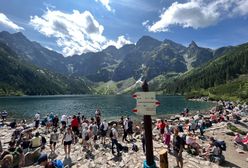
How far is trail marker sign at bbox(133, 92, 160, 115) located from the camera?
8742 mm

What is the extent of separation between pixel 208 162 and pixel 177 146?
424 centimetres

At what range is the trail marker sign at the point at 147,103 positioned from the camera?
8742mm

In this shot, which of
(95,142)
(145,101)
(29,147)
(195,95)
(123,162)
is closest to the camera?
(145,101)

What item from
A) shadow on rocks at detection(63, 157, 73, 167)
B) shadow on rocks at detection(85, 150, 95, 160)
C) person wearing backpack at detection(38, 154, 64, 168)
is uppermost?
person wearing backpack at detection(38, 154, 64, 168)

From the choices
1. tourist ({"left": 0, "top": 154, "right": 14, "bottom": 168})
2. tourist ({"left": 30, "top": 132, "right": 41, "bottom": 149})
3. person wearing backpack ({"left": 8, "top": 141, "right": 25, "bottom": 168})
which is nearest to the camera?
tourist ({"left": 0, "top": 154, "right": 14, "bottom": 168})

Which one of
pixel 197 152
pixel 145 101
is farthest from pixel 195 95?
pixel 145 101

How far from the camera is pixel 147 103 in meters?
8.80

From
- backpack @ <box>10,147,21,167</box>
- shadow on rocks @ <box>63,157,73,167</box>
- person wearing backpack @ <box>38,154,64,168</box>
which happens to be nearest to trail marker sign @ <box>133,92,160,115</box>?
person wearing backpack @ <box>38,154,64,168</box>

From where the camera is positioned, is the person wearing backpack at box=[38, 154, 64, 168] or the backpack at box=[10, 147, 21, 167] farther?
the backpack at box=[10, 147, 21, 167]

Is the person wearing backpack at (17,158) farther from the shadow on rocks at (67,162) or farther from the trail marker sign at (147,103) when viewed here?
the trail marker sign at (147,103)

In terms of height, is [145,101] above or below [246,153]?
above

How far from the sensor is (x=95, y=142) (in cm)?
2566

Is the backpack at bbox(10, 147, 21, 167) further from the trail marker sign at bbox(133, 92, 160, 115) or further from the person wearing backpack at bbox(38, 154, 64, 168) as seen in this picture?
the trail marker sign at bbox(133, 92, 160, 115)

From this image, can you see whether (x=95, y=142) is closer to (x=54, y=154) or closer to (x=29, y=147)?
(x=54, y=154)
